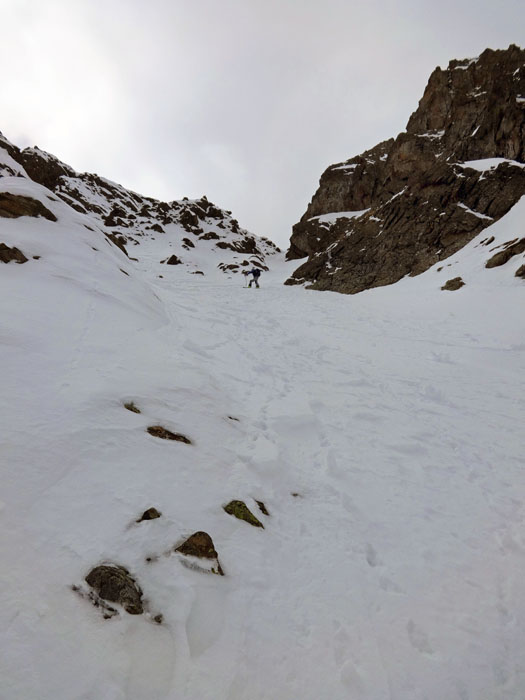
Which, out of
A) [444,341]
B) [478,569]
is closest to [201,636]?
[478,569]

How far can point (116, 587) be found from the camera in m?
2.55

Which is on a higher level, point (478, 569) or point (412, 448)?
point (412, 448)

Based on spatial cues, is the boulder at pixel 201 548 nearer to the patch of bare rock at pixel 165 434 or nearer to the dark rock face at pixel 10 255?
the patch of bare rock at pixel 165 434

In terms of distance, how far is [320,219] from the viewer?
5503cm

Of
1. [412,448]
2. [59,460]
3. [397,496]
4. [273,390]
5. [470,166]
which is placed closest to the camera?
[59,460]

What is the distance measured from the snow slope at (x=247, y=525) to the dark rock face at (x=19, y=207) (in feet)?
17.7

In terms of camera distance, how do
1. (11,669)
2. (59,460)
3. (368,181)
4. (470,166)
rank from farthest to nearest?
(368,181)
(470,166)
(59,460)
(11,669)

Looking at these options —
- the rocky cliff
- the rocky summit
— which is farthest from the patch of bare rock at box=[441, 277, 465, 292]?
the rocky cliff

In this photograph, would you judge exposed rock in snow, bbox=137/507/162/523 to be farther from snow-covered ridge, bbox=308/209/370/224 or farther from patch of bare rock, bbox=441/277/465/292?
snow-covered ridge, bbox=308/209/370/224

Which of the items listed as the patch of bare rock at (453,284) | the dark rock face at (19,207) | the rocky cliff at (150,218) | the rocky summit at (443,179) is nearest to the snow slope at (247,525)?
the dark rock face at (19,207)

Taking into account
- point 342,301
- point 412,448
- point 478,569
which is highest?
point 342,301

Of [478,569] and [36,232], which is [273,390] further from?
[36,232]

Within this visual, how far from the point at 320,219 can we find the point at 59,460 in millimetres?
57687

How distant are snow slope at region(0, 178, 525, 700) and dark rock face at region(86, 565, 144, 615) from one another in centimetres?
8
